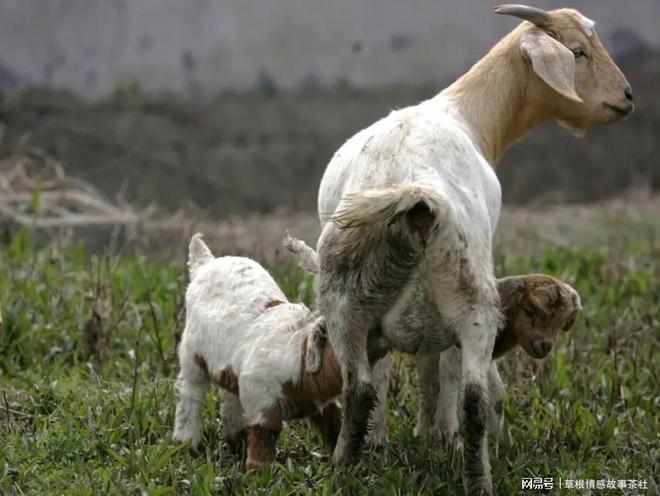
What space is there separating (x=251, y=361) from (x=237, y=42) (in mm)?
8033

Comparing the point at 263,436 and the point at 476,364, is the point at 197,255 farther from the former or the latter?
the point at 476,364

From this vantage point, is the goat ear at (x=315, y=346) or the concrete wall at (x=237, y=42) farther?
the concrete wall at (x=237, y=42)

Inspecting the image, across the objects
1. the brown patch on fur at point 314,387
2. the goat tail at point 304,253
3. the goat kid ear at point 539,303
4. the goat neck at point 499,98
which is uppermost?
the goat neck at point 499,98

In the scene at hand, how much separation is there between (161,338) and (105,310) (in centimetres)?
33

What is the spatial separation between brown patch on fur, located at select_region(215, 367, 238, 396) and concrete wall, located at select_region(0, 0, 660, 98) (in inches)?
306

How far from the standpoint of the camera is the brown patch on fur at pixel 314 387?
527 centimetres

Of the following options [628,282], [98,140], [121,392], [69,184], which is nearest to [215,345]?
[121,392]

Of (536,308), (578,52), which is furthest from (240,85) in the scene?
(536,308)

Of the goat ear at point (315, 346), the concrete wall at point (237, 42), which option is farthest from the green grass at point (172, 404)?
the concrete wall at point (237, 42)

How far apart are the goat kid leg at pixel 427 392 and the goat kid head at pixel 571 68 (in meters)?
1.34

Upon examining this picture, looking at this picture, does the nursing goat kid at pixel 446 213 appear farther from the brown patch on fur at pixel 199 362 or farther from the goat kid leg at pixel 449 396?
the brown patch on fur at pixel 199 362

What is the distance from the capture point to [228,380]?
18.1ft

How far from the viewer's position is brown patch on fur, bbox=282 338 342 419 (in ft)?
17.3

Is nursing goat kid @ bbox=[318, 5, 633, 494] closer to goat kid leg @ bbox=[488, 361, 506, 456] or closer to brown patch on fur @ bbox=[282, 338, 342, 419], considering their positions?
brown patch on fur @ bbox=[282, 338, 342, 419]
